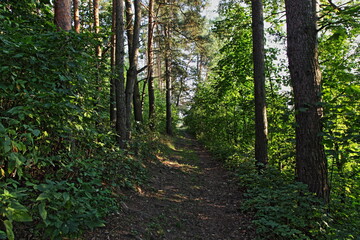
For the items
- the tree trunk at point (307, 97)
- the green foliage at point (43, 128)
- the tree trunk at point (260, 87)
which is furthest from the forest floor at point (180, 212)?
the tree trunk at point (307, 97)

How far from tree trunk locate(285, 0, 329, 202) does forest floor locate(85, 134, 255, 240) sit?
158 cm

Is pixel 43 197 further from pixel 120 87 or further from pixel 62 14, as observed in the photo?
pixel 120 87

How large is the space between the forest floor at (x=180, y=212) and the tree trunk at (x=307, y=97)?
62.1 inches

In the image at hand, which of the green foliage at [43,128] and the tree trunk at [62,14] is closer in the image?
the green foliage at [43,128]

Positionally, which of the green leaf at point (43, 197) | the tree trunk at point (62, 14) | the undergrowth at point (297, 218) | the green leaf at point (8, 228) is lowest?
the undergrowth at point (297, 218)

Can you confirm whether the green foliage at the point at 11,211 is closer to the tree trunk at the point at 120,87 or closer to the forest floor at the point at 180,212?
the forest floor at the point at 180,212

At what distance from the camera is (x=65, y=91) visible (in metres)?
2.84

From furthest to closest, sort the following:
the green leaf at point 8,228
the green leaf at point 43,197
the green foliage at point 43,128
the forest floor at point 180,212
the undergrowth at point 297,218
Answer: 1. the forest floor at point 180,212
2. the undergrowth at point 297,218
3. the green foliage at point 43,128
4. the green leaf at point 43,197
5. the green leaf at point 8,228

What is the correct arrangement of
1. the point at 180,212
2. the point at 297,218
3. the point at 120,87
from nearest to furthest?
1. the point at 297,218
2. the point at 180,212
3. the point at 120,87

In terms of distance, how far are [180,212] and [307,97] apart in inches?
142

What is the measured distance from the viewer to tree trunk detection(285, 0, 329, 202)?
163 inches

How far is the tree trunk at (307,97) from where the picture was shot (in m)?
4.13

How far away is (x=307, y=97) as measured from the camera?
421 cm

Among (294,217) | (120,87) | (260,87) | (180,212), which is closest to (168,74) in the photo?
(120,87)
